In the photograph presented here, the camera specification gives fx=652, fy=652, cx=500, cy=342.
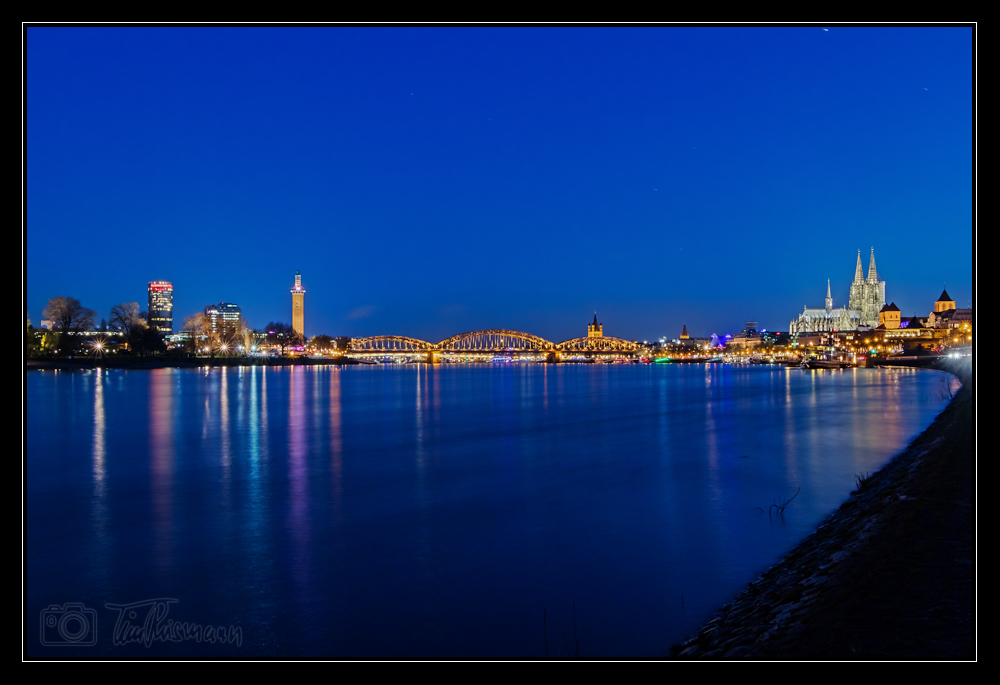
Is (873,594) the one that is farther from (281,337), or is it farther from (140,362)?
(281,337)

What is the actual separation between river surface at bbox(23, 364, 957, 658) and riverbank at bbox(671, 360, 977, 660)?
2.55 ft

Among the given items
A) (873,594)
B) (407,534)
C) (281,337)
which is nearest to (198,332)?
(281,337)

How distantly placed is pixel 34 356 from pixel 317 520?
105 m

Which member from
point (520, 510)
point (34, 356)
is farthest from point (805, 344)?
point (520, 510)

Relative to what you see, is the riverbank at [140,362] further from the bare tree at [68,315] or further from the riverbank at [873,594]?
the riverbank at [873,594]

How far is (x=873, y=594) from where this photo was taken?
6113mm

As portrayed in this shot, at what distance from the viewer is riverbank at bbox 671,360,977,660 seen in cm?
518

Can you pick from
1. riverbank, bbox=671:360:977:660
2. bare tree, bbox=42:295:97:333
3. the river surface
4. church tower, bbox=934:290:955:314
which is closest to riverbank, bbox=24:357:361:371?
bare tree, bbox=42:295:97:333

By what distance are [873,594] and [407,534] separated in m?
7.42

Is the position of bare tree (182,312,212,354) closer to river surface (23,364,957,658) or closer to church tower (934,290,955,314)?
river surface (23,364,957,658)

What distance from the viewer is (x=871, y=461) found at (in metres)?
19.1

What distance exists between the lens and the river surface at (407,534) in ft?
24.4

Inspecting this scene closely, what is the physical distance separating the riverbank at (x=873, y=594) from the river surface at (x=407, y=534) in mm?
776
